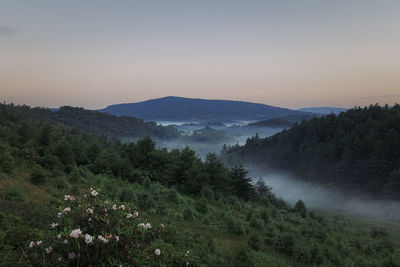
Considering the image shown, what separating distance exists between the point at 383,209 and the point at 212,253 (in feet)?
195

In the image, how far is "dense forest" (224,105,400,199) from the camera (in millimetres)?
70562

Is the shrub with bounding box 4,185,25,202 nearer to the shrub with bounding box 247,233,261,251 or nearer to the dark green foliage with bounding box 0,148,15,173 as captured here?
the dark green foliage with bounding box 0,148,15,173

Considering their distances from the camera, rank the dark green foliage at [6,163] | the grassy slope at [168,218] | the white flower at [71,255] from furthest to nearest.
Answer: the dark green foliage at [6,163]
the grassy slope at [168,218]
the white flower at [71,255]

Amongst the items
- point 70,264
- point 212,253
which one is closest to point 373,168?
point 212,253

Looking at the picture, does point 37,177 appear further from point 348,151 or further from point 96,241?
point 348,151

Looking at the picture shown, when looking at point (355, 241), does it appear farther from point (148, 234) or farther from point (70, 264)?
point (70, 264)

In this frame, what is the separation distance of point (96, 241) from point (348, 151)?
9185cm

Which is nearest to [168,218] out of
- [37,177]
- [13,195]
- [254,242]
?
[254,242]

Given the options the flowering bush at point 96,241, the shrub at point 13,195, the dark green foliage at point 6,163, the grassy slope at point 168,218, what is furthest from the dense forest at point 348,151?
the dark green foliage at point 6,163

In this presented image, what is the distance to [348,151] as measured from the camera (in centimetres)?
7975

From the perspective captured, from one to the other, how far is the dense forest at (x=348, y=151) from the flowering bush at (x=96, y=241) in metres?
77.7

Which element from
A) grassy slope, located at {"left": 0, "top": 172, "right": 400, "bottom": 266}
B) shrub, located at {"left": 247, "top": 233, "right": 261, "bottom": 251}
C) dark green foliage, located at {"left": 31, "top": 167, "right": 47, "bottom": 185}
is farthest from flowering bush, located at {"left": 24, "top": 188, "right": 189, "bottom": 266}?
dark green foliage, located at {"left": 31, "top": 167, "right": 47, "bottom": 185}

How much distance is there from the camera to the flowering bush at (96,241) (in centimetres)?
318

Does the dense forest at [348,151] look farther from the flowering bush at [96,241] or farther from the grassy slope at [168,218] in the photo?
the flowering bush at [96,241]
